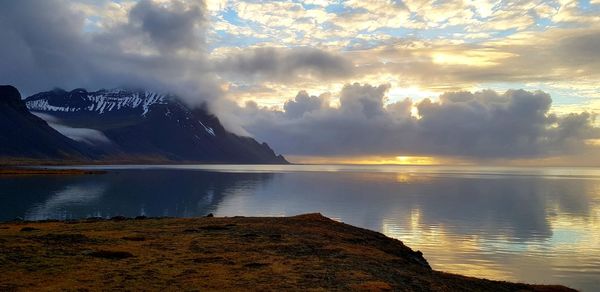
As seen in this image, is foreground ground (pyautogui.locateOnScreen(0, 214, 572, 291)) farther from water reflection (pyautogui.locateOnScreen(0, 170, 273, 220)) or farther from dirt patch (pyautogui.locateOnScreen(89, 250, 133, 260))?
water reflection (pyautogui.locateOnScreen(0, 170, 273, 220))

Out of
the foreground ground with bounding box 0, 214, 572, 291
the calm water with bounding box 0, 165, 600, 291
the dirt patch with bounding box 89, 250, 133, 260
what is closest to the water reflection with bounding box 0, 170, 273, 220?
the calm water with bounding box 0, 165, 600, 291

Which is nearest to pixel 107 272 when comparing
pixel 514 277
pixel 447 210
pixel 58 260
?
pixel 58 260

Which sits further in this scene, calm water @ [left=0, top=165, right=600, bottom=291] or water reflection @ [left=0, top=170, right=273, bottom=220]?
water reflection @ [left=0, top=170, right=273, bottom=220]

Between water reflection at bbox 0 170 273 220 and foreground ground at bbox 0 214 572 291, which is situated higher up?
foreground ground at bbox 0 214 572 291

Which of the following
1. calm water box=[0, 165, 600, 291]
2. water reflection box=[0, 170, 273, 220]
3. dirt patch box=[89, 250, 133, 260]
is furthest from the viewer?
water reflection box=[0, 170, 273, 220]

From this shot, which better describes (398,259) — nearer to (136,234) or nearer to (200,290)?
(200,290)

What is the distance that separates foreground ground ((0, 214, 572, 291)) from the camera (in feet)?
82.8

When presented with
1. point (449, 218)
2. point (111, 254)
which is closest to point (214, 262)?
point (111, 254)

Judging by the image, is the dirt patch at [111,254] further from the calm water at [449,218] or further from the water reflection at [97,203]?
the water reflection at [97,203]

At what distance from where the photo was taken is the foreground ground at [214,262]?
2523 cm

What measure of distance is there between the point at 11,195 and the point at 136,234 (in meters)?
82.6

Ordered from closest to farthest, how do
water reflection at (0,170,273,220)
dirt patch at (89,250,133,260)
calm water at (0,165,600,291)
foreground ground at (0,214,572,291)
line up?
foreground ground at (0,214,572,291)
dirt patch at (89,250,133,260)
calm water at (0,165,600,291)
water reflection at (0,170,273,220)

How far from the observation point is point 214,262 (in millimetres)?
30781

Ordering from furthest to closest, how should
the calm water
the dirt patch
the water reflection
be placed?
the water reflection → the calm water → the dirt patch
